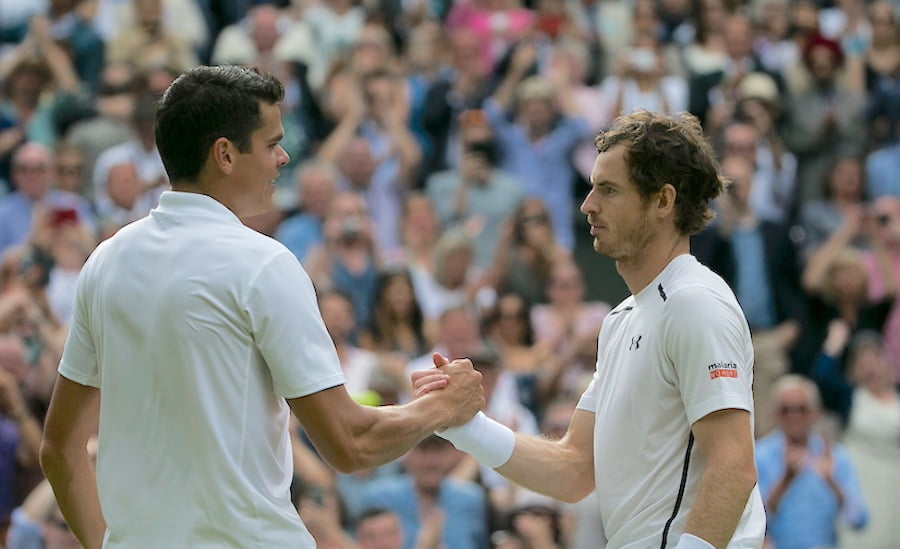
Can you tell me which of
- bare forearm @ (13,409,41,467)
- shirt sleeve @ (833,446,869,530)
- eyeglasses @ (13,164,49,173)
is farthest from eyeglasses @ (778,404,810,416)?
eyeglasses @ (13,164,49,173)

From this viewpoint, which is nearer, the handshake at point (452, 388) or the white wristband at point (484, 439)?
the handshake at point (452, 388)

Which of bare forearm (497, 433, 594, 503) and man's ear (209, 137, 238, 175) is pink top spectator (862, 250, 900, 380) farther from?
man's ear (209, 137, 238, 175)

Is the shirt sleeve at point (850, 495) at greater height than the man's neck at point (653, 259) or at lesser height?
lesser

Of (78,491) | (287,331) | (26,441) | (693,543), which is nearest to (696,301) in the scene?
(693,543)

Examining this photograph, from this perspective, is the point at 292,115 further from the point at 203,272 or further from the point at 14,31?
the point at 203,272

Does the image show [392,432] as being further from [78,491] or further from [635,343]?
[78,491]

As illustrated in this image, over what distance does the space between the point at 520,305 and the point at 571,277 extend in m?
0.47

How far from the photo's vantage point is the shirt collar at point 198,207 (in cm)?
403

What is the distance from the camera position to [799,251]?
37.3ft

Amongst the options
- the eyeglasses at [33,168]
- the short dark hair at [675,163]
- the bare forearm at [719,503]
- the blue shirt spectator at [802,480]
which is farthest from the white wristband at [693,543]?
the eyeglasses at [33,168]

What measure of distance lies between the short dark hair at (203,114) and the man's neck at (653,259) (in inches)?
48.6

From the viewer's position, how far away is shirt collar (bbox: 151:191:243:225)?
4.03 metres

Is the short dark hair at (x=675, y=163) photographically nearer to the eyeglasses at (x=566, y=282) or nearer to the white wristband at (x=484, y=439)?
the white wristband at (x=484, y=439)

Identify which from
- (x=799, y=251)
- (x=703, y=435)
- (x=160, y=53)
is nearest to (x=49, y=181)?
(x=160, y=53)
